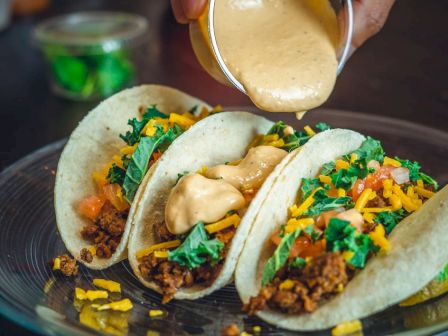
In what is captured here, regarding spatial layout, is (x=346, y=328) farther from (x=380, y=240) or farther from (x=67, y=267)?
(x=67, y=267)

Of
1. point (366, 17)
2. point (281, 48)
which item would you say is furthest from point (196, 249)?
point (366, 17)

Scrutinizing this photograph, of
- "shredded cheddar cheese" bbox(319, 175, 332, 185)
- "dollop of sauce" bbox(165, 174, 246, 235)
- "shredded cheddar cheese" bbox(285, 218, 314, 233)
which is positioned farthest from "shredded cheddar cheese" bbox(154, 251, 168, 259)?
"shredded cheddar cheese" bbox(319, 175, 332, 185)

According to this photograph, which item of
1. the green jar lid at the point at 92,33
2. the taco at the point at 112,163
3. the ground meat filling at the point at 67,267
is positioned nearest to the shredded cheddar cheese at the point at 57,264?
the ground meat filling at the point at 67,267

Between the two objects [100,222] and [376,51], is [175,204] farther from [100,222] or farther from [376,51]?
[376,51]

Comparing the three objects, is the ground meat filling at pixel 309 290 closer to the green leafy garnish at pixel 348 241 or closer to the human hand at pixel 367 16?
the green leafy garnish at pixel 348 241

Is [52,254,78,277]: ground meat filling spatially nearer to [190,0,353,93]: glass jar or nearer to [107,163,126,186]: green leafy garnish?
[107,163,126,186]: green leafy garnish

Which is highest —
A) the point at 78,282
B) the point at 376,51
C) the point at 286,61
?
the point at 286,61

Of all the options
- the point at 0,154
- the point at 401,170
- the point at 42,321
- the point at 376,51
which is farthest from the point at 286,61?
the point at 376,51
